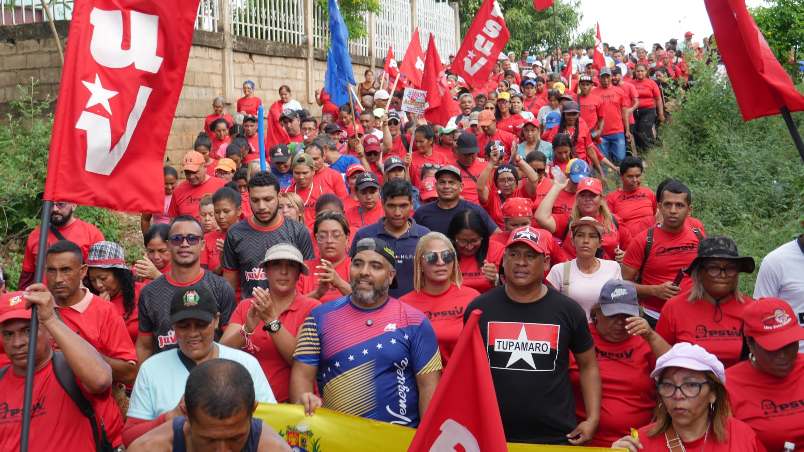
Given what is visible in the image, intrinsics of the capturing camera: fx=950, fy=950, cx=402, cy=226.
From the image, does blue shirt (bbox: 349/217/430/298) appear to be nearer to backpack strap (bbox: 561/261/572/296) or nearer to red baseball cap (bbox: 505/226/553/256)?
backpack strap (bbox: 561/261/572/296)

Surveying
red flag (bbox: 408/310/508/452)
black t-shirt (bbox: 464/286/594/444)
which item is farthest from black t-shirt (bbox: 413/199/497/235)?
red flag (bbox: 408/310/508/452)

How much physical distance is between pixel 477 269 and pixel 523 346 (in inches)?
73.4

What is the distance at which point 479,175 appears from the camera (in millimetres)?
9883

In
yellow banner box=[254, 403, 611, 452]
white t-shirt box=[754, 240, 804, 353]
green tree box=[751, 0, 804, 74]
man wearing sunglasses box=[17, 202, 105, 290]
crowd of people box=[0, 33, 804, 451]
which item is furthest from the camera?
green tree box=[751, 0, 804, 74]

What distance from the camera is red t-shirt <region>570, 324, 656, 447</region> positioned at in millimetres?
5387

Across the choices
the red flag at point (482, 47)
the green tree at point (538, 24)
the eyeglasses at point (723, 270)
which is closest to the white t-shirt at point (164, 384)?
the eyeglasses at point (723, 270)

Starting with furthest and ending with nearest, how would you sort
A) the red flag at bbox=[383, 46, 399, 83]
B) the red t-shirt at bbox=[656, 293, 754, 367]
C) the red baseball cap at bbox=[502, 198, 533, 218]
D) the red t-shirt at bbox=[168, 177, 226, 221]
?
the red flag at bbox=[383, 46, 399, 83] → the red t-shirt at bbox=[168, 177, 226, 221] → the red baseball cap at bbox=[502, 198, 533, 218] → the red t-shirt at bbox=[656, 293, 754, 367]

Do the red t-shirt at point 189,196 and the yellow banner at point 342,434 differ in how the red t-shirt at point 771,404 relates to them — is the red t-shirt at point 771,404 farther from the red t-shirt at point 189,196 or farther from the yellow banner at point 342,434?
the red t-shirt at point 189,196

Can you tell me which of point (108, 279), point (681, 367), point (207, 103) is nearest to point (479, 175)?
point (108, 279)

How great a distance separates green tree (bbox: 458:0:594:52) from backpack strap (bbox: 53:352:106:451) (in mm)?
36022

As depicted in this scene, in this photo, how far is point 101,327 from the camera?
5500 millimetres

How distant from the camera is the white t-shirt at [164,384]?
4594mm

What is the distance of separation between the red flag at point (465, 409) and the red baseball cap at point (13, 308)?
2171 millimetres

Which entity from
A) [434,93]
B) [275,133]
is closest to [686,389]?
[434,93]
